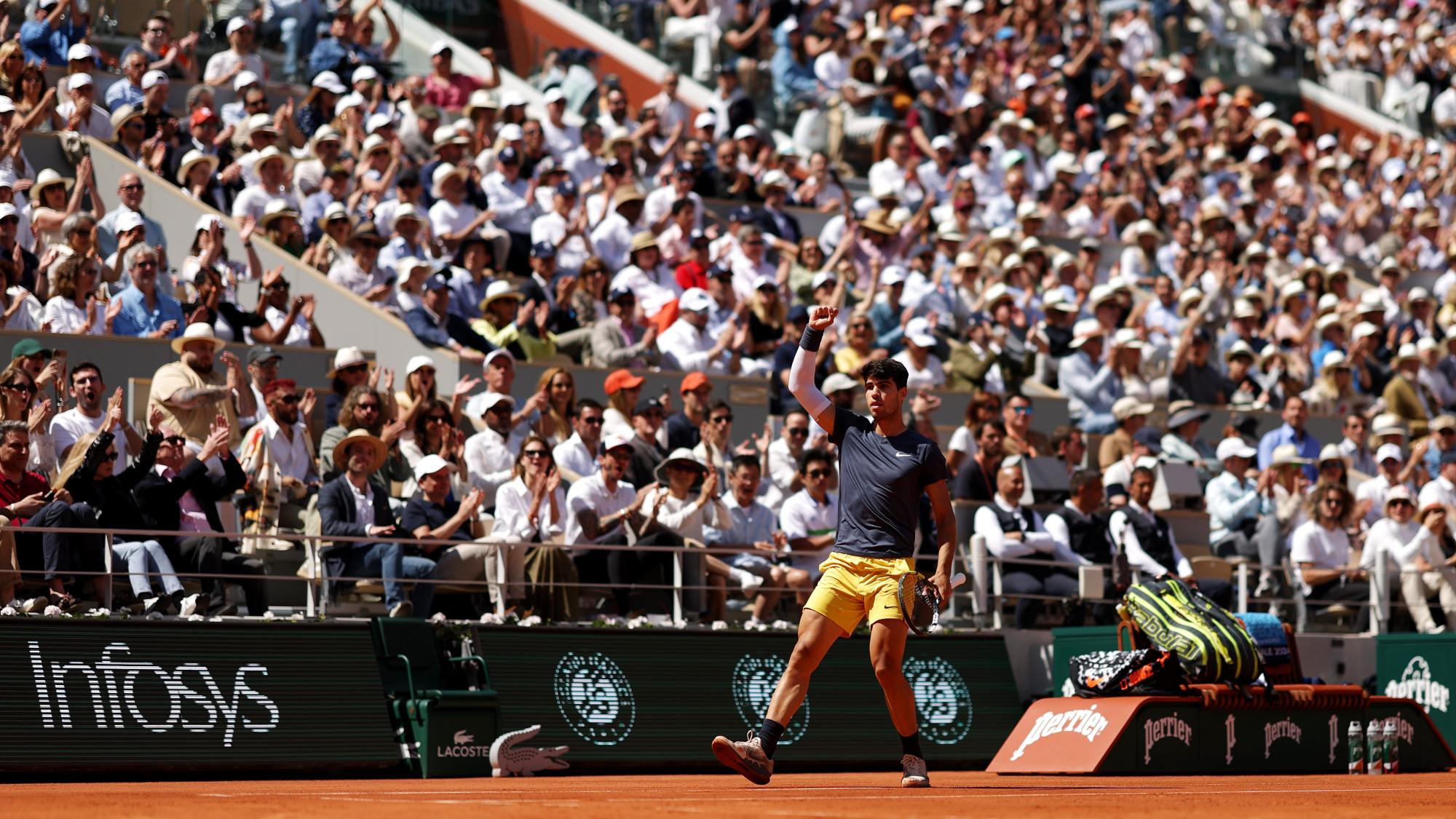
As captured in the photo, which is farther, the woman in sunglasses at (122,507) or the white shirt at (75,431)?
the white shirt at (75,431)

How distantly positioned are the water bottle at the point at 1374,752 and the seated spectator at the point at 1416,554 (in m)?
3.55

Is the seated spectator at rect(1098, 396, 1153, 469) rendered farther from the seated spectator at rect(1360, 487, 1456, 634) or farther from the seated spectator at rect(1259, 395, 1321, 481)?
the seated spectator at rect(1360, 487, 1456, 634)

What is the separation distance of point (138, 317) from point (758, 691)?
520 cm

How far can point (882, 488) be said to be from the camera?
10422 millimetres

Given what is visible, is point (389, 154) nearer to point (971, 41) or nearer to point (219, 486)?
point (219, 486)

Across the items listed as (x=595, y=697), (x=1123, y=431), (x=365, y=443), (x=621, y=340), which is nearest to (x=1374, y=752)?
(x=595, y=697)

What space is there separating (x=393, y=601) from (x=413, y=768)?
1078 mm

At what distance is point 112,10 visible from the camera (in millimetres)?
20703

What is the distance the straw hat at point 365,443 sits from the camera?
1359 centimetres

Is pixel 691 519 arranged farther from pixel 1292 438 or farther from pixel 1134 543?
pixel 1292 438

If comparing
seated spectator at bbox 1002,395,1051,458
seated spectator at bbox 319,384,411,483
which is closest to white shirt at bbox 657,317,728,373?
seated spectator at bbox 1002,395,1051,458

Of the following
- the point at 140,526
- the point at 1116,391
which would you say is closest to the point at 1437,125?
the point at 1116,391

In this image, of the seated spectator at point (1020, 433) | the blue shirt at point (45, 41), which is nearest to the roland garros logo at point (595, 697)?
the seated spectator at point (1020, 433)

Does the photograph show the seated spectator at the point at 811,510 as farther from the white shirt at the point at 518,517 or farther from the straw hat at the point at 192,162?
the straw hat at the point at 192,162
